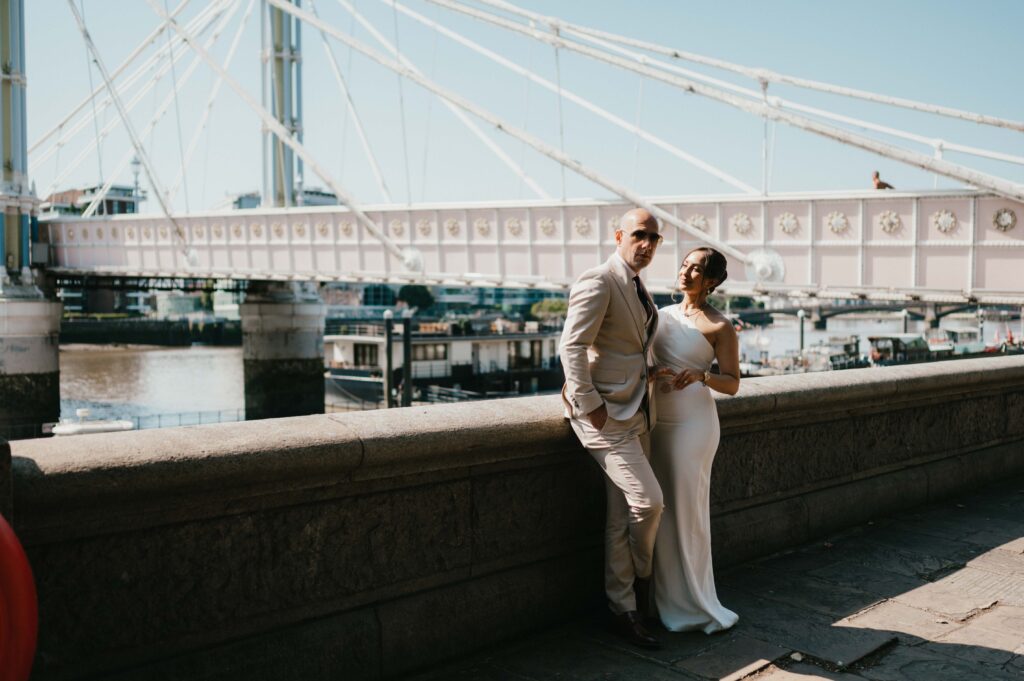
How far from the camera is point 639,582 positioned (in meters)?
3.45

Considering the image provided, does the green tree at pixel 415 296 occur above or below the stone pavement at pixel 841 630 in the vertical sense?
above

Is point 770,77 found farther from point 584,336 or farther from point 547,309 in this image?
point 547,309

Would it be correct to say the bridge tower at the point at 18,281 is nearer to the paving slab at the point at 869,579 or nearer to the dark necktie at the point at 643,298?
the paving slab at the point at 869,579

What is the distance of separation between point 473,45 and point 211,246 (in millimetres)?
11305

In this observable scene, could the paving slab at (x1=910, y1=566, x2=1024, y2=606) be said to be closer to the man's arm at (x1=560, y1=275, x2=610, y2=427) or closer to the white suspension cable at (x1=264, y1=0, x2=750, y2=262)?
the man's arm at (x1=560, y1=275, x2=610, y2=427)

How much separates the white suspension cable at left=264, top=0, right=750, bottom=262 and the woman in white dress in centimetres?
1465

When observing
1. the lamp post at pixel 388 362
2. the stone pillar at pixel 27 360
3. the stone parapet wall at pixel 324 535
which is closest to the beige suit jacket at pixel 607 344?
the stone parapet wall at pixel 324 535

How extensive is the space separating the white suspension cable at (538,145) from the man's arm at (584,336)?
49.2 ft

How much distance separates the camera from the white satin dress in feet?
11.5

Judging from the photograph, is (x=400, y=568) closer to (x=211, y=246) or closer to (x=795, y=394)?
(x=795, y=394)

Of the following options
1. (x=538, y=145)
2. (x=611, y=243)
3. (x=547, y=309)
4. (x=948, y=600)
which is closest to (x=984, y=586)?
(x=948, y=600)

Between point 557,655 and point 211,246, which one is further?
point 211,246

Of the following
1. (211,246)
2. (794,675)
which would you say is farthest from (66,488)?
(211,246)

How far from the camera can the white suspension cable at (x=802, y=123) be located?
19.7 meters
